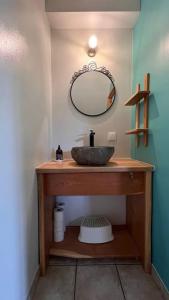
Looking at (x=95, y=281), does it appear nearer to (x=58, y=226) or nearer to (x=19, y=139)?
(x=58, y=226)

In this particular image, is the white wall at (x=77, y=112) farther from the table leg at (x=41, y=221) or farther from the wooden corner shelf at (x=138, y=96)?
the table leg at (x=41, y=221)

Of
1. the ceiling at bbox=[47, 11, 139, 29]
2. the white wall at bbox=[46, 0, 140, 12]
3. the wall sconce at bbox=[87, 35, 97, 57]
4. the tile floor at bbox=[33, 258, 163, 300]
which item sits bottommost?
the tile floor at bbox=[33, 258, 163, 300]

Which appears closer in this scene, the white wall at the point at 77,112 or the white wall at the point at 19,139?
the white wall at the point at 19,139

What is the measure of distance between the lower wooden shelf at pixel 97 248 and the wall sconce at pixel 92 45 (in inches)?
71.6

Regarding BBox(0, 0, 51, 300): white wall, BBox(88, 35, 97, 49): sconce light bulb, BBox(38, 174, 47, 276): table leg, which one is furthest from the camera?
BBox(88, 35, 97, 49): sconce light bulb

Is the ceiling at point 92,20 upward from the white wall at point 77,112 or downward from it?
upward

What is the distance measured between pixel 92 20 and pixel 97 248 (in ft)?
6.80

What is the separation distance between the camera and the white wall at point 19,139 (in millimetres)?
850

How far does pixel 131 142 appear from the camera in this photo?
1.99m

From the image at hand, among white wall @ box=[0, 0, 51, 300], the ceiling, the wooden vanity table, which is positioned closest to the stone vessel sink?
the wooden vanity table

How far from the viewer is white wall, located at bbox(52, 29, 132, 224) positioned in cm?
196

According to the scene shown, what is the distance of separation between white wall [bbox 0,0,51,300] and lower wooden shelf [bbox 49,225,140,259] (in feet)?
1.08

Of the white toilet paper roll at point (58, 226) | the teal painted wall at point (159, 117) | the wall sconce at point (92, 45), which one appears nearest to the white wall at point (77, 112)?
the wall sconce at point (92, 45)

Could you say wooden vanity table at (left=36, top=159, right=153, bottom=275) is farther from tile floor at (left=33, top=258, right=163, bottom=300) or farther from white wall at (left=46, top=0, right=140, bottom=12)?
white wall at (left=46, top=0, right=140, bottom=12)
